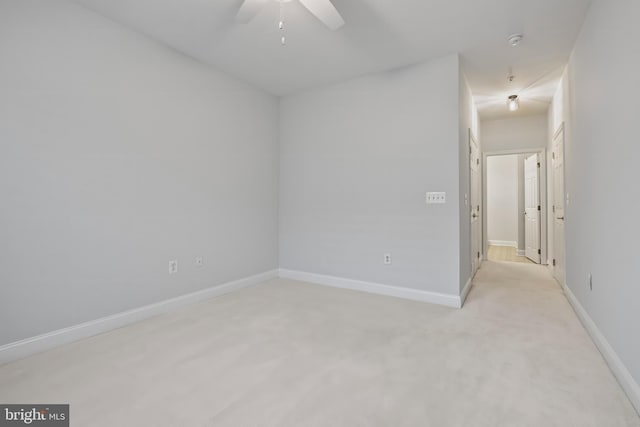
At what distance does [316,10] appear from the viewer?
2162 mm

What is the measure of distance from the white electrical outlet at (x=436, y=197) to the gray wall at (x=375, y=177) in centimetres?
5

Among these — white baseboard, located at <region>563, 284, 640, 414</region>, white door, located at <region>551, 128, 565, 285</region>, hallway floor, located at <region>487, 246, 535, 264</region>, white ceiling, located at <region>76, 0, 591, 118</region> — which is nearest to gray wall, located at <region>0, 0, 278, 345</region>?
white ceiling, located at <region>76, 0, 591, 118</region>

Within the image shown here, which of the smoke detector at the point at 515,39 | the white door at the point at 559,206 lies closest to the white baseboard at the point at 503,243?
the white door at the point at 559,206

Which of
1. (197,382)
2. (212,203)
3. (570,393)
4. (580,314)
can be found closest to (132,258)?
(212,203)

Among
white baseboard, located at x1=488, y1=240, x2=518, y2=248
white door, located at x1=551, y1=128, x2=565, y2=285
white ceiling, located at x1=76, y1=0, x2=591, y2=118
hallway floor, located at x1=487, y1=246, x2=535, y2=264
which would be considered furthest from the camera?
white baseboard, located at x1=488, y1=240, x2=518, y2=248

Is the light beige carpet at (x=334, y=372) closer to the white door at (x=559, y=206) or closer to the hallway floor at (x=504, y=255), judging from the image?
the white door at (x=559, y=206)

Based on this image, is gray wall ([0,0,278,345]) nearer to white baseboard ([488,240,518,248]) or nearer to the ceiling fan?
the ceiling fan

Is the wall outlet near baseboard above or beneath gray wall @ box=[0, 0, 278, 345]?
beneath

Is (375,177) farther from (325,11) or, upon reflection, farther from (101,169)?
(101,169)

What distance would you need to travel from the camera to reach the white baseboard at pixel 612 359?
1.57 m

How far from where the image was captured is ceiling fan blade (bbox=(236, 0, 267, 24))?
7.01 ft

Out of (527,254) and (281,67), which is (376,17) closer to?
(281,67)

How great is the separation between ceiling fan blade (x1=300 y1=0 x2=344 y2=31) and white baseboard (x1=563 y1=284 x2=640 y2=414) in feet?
9.34

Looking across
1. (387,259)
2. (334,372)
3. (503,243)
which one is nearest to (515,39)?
(387,259)
